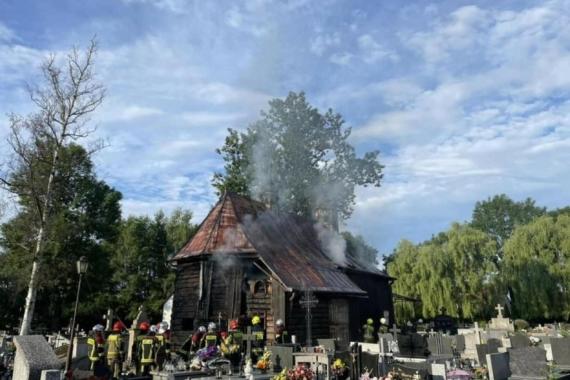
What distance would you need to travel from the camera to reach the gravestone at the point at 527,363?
1235cm

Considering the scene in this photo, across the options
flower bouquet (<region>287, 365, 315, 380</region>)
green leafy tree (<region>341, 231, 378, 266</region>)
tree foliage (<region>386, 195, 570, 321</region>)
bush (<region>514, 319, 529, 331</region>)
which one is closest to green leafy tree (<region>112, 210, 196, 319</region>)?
green leafy tree (<region>341, 231, 378, 266</region>)

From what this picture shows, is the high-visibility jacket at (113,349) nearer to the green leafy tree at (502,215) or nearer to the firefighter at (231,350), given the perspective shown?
the firefighter at (231,350)

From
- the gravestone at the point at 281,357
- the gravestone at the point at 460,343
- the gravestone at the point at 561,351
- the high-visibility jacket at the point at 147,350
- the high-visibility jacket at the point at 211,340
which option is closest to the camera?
the high-visibility jacket at the point at 147,350

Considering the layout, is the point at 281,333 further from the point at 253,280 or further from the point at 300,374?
the point at 300,374

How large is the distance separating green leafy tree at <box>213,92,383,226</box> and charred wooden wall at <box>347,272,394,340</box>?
9.01 meters

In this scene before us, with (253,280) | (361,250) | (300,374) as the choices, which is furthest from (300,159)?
(300,374)

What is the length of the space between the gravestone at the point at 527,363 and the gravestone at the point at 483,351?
2620 mm

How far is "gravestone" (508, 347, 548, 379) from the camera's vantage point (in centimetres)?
1235

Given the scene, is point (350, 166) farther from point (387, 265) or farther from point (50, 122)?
point (50, 122)

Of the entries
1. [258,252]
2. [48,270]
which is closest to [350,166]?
[258,252]

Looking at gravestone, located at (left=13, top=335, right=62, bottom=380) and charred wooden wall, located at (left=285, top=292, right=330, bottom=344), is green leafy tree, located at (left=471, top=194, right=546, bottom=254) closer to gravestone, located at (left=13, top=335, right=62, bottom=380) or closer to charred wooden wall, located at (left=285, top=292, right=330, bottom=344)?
charred wooden wall, located at (left=285, top=292, right=330, bottom=344)

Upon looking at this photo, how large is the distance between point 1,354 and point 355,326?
53.6ft

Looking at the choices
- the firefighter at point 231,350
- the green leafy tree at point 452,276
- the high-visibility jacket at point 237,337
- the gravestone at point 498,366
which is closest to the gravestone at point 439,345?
the gravestone at point 498,366

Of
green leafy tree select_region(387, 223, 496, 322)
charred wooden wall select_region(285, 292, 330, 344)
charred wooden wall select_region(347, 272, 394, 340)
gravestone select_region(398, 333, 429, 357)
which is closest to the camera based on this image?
gravestone select_region(398, 333, 429, 357)
